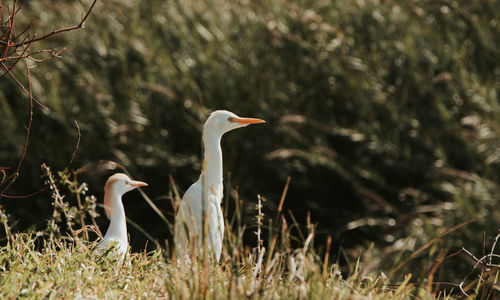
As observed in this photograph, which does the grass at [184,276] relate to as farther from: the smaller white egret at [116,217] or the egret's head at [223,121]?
the egret's head at [223,121]

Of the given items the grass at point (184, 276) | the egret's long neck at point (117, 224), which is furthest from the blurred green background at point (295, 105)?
the grass at point (184, 276)

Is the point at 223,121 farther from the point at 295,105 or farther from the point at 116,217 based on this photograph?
the point at 295,105

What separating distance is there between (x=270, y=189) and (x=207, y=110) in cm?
99

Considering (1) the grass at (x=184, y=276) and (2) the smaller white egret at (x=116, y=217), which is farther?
(2) the smaller white egret at (x=116, y=217)

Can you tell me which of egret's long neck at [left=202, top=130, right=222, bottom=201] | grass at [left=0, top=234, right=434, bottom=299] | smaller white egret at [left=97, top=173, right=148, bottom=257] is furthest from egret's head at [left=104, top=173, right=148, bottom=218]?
grass at [left=0, top=234, right=434, bottom=299]

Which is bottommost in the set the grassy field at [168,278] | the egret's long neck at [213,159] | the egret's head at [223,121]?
the grassy field at [168,278]

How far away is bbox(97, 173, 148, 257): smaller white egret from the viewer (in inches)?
140

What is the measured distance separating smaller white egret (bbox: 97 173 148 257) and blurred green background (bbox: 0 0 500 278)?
2.50 metres

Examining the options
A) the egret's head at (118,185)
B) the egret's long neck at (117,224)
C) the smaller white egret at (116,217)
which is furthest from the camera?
the egret's head at (118,185)

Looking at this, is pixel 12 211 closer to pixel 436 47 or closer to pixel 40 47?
pixel 40 47

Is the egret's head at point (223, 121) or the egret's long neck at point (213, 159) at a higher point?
the egret's head at point (223, 121)

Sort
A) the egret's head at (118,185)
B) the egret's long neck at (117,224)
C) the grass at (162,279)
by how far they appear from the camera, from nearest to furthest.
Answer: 1. the grass at (162,279)
2. the egret's long neck at (117,224)
3. the egret's head at (118,185)

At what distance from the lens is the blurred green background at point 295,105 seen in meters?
6.59

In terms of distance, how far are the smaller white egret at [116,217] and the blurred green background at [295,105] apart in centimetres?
250
